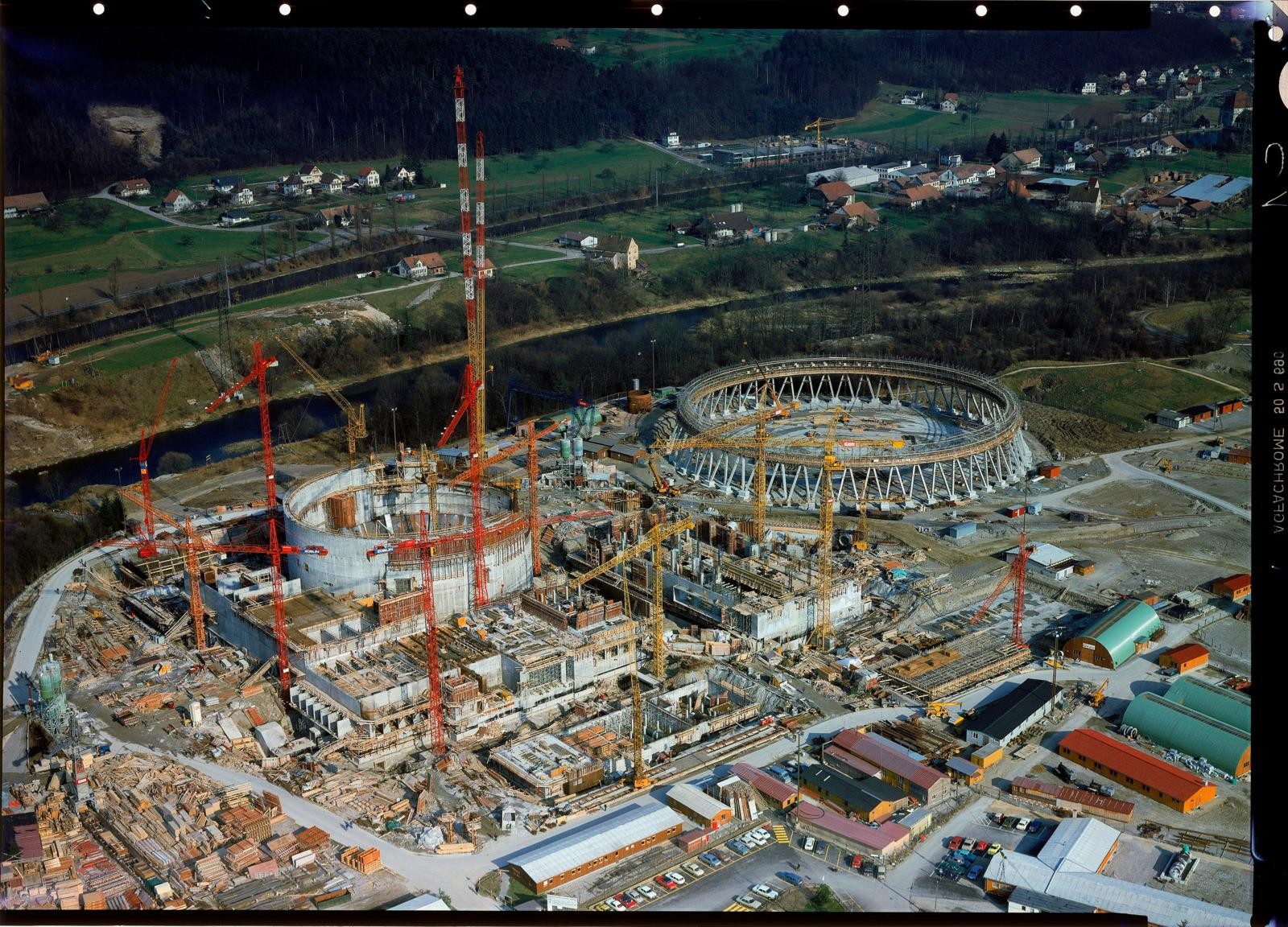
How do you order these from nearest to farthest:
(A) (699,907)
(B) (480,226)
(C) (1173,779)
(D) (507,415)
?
(A) (699,907), (C) (1173,779), (B) (480,226), (D) (507,415)

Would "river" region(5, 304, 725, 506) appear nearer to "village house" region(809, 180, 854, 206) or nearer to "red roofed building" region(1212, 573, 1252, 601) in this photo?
"red roofed building" region(1212, 573, 1252, 601)

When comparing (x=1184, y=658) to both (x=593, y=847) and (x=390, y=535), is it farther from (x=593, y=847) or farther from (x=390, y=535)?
(x=390, y=535)

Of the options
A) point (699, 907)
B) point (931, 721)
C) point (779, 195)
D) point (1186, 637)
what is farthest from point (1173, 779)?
point (779, 195)

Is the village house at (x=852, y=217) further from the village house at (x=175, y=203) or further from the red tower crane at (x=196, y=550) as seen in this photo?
the red tower crane at (x=196, y=550)

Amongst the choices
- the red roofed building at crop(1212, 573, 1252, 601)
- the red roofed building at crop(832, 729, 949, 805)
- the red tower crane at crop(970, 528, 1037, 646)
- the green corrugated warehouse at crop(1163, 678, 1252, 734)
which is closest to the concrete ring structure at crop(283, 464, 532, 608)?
the red roofed building at crop(832, 729, 949, 805)

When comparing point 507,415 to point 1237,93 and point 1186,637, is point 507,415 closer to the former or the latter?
point 1186,637
